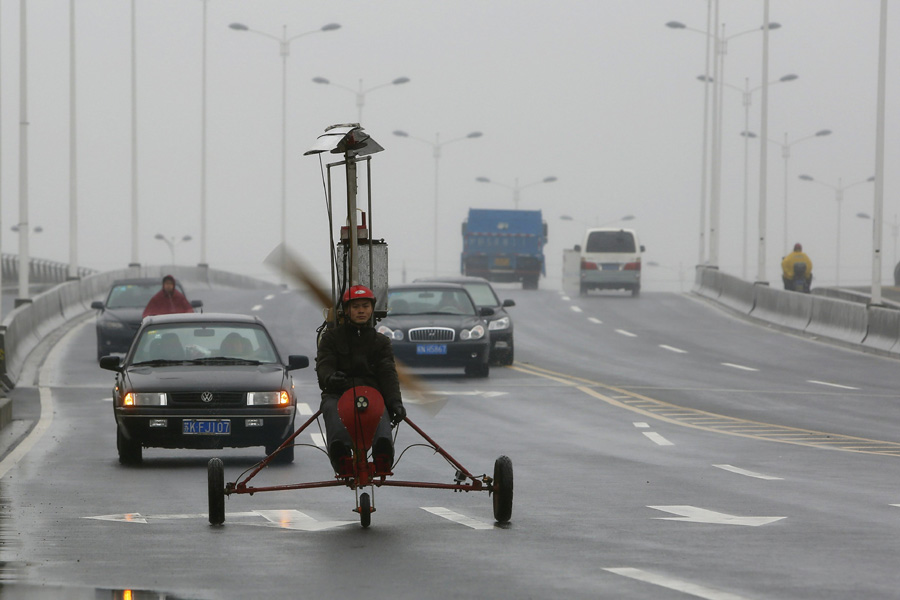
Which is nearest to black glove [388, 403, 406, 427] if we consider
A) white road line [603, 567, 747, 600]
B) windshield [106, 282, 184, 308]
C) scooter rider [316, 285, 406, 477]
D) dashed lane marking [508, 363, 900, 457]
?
scooter rider [316, 285, 406, 477]

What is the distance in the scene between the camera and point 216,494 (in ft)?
37.0

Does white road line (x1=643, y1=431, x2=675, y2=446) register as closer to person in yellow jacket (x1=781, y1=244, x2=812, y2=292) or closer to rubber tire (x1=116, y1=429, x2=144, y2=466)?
rubber tire (x1=116, y1=429, x2=144, y2=466)

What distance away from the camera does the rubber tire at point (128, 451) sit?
16156mm

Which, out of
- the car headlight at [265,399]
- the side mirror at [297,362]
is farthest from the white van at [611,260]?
the car headlight at [265,399]

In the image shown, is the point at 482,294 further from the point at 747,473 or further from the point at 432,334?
the point at 747,473

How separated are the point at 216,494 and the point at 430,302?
17.8m

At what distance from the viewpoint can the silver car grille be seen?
27484 mm

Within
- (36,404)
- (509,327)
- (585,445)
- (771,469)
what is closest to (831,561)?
(771,469)

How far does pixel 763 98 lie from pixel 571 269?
35963mm

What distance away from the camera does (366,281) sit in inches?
484

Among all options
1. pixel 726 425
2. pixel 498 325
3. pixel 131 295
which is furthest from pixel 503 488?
pixel 131 295

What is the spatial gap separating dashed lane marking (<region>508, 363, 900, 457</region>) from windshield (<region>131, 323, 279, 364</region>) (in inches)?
232

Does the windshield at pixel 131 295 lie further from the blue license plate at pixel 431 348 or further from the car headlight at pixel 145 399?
the car headlight at pixel 145 399

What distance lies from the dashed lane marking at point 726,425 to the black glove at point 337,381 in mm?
8334
